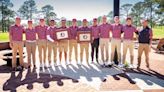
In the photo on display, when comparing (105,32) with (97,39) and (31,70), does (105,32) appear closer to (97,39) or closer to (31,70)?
(97,39)

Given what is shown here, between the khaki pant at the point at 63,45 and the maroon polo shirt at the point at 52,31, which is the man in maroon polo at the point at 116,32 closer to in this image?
the khaki pant at the point at 63,45

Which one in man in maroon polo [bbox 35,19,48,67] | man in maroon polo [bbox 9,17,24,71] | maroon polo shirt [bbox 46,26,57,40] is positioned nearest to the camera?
man in maroon polo [bbox 9,17,24,71]

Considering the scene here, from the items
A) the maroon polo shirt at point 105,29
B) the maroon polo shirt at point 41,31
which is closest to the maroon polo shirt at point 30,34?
the maroon polo shirt at point 41,31

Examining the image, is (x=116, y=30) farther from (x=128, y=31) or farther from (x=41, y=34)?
(x=41, y=34)

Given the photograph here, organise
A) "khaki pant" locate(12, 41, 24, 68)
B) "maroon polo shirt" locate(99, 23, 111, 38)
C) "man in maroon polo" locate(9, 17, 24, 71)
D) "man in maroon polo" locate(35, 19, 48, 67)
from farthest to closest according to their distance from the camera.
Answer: "maroon polo shirt" locate(99, 23, 111, 38), "man in maroon polo" locate(35, 19, 48, 67), "khaki pant" locate(12, 41, 24, 68), "man in maroon polo" locate(9, 17, 24, 71)

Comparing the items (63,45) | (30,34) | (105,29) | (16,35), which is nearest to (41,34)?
(30,34)

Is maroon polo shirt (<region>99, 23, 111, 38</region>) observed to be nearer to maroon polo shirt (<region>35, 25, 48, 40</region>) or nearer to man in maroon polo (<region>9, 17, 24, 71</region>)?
maroon polo shirt (<region>35, 25, 48, 40</region>)

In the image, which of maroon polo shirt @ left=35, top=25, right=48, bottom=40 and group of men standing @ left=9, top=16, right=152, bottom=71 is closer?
group of men standing @ left=9, top=16, right=152, bottom=71

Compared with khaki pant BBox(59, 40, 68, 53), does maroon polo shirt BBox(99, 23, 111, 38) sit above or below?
above

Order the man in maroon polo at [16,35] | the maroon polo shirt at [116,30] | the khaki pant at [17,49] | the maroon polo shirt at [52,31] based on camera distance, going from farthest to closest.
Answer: the maroon polo shirt at [116,30]
the maroon polo shirt at [52,31]
the khaki pant at [17,49]
the man in maroon polo at [16,35]

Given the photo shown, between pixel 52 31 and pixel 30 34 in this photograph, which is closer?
pixel 30 34

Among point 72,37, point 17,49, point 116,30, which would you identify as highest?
point 116,30

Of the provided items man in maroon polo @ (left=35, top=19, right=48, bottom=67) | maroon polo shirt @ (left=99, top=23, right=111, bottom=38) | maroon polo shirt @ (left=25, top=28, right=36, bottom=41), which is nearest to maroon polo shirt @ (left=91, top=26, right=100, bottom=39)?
maroon polo shirt @ (left=99, top=23, right=111, bottom=38)

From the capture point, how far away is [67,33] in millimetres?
12047
